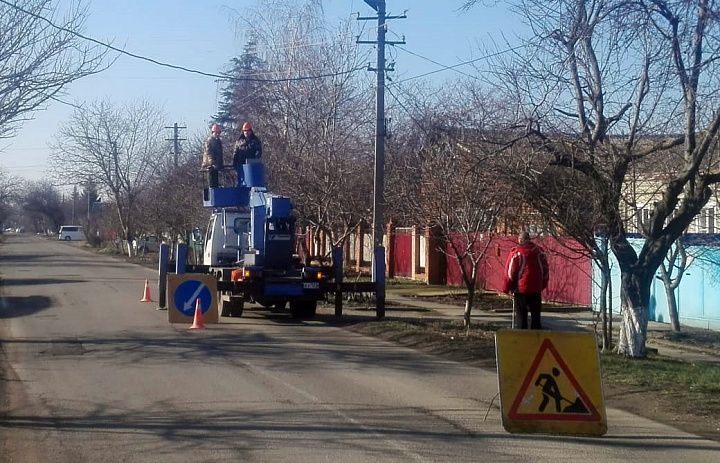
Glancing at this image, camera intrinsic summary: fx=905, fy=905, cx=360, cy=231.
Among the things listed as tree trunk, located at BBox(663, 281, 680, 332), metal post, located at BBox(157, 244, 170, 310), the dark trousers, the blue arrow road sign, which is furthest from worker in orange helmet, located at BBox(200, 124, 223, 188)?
tree trunk, located at BBox(663, 281, 680, 332)

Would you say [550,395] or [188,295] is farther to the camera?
[188,295]

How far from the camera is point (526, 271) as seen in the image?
46.0ft

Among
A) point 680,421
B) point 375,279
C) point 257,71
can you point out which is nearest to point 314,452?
point 680,421

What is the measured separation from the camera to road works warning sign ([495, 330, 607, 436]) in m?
8.27

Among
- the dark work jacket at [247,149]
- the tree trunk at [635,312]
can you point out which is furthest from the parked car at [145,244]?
the tree trunk at [635,312]

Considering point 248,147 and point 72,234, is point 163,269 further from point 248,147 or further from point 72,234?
point 72,234

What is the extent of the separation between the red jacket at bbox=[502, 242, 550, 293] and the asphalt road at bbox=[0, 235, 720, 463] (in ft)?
5.58

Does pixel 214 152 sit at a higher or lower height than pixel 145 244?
higher

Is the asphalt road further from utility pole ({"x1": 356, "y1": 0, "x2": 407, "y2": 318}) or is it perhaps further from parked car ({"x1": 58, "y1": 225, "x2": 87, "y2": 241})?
parked car ({"x1": 58, "y1": 225, "x2": 87, "y2": 241})

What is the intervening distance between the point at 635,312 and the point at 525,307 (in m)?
1.71

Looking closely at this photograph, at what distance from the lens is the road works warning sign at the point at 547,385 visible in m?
8.27

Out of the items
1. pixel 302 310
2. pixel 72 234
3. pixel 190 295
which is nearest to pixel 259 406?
pixel 190 295

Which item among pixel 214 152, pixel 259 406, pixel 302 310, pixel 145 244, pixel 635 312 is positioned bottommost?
pixel 259 406

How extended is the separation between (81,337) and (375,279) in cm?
641
